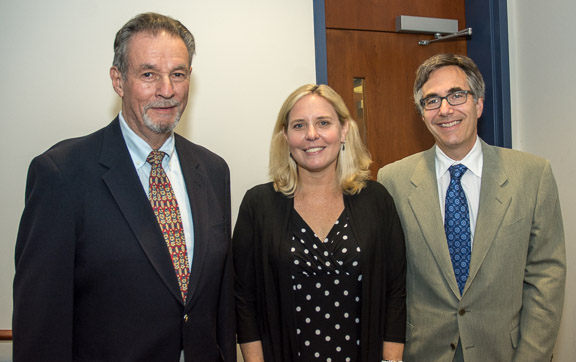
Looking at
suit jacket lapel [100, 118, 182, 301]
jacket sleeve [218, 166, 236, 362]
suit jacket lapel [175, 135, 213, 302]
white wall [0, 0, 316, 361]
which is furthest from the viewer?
white wall [0, 0, 316, 361]

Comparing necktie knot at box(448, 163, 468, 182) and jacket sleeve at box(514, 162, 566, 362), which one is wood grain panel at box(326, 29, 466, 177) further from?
jacket sleeve at box(514, 162, 566, 362)

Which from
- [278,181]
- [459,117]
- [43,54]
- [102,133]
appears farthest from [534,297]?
[43,54]

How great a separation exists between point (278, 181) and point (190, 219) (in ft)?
1.65

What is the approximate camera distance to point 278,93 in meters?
2.46

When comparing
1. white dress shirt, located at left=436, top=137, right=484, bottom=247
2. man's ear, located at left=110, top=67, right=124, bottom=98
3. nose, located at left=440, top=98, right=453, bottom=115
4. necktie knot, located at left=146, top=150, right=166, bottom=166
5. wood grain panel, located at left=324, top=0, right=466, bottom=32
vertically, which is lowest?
white dress shirt, located at left=436, top=137, right=484, bottom=247

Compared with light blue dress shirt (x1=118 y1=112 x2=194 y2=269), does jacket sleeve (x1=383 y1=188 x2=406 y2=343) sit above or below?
below

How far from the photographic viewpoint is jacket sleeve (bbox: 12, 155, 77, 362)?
125cm

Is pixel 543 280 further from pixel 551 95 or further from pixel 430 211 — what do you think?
pixel 551 95

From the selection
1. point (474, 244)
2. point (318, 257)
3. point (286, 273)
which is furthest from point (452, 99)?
point (286, 273)

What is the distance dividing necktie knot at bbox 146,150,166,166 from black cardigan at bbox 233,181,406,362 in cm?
46

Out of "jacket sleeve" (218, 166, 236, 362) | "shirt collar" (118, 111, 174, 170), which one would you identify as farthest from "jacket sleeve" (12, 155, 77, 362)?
"jacket sleeve" (218, 166, 236, 362)

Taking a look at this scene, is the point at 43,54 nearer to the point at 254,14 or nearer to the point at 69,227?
the point at 254,14

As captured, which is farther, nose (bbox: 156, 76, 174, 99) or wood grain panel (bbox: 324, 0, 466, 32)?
wood grain panel (bbox: 324, 0, 466, 32)

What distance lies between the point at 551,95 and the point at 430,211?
1.50 meters
